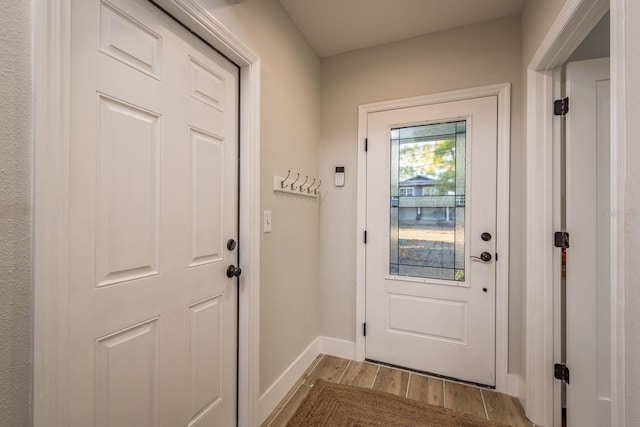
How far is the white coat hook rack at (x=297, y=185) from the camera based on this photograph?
180 cm

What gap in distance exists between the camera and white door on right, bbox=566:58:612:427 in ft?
4.80

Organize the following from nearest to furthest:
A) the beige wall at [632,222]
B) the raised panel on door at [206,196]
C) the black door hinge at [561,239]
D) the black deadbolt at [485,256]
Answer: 1. the beige wall at [632,222]
2. the raised panel on door at [206,196]
3. the black door hinge at [561,239]
4. the black deadbolt at [485,256]

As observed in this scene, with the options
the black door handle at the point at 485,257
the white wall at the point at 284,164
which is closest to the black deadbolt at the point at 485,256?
the black door handle at the point at 485,257

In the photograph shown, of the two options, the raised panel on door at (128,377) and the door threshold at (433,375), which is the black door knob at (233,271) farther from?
the door threshold at (433,375)

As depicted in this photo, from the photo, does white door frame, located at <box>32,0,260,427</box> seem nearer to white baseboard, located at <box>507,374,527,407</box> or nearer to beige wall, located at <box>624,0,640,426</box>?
beige wall, located at <box>624,0,640,426</box>

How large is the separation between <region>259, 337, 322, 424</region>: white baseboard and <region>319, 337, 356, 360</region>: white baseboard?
0.06m

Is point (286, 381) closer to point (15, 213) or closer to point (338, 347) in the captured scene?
point (338, 347)

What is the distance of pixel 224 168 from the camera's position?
4.70 feet

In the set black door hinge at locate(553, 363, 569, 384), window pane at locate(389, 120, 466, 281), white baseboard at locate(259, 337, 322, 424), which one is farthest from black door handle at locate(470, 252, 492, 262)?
white baseboard at locate(259, 337, 322, 424)

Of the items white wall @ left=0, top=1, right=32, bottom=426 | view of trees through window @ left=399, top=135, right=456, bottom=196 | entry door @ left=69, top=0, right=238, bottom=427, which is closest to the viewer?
white wall @ left=0, top=1, right=32, bottom=426

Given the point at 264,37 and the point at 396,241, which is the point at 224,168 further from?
the point at 396,241

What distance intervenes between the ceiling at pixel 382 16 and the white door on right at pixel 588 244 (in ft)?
2.34

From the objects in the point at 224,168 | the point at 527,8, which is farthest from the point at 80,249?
the point at 527,8

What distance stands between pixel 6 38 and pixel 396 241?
2189 millimetres
